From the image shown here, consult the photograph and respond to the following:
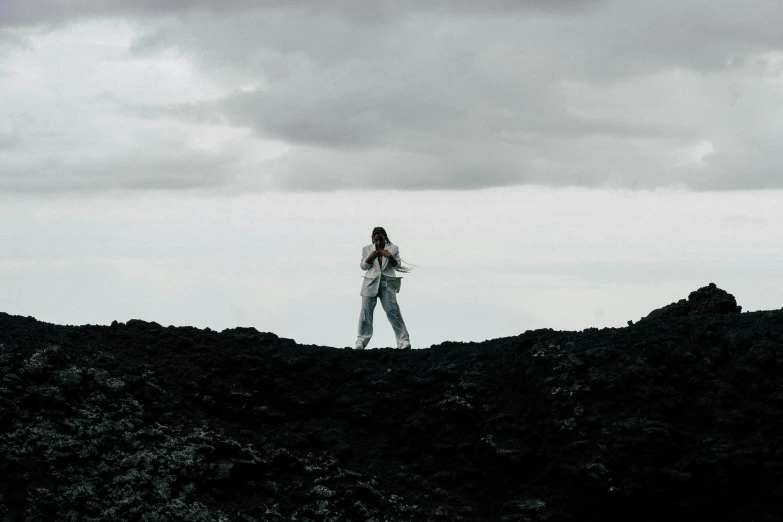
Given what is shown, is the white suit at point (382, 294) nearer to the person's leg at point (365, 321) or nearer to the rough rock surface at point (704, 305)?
the person's leg at point (365, 321)

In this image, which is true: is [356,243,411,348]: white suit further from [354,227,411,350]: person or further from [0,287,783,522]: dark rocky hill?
[0,287,783,522]: dark rocky hill

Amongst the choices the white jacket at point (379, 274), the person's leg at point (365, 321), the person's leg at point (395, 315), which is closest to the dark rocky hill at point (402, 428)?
the person's leg at point (365, 321)

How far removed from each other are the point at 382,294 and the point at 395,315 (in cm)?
45

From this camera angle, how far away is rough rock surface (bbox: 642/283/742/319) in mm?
17797

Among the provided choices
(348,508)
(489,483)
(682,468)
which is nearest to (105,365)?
(348,508)

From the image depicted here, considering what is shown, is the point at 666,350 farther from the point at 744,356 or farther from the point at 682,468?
the point at 682,468

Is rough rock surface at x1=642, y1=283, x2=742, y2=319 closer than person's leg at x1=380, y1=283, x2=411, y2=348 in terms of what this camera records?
No

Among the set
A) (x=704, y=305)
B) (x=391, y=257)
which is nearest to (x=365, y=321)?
(x=391, y=257)

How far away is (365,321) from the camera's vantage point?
17.8 meters

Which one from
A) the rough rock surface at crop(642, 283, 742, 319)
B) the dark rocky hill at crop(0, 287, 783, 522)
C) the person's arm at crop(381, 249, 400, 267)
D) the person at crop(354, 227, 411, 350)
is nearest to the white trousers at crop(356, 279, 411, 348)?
the person at crop(354, 227, 411, 350)

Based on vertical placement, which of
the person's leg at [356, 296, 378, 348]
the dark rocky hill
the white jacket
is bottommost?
the dark rocky hill

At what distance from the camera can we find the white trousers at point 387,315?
1769cm

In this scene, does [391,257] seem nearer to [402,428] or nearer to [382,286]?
[382,286]

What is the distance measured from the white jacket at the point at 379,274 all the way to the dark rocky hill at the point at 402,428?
187cm
